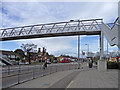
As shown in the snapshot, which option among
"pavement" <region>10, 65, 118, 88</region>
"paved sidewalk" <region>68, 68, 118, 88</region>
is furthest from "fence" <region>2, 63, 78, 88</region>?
"paved sidewalk" <region>68, 68, 118, 88</region>

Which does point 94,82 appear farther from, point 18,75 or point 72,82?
point 18,75

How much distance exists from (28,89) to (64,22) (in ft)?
82.0

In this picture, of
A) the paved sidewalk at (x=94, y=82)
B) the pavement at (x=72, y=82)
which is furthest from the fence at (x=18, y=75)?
the paved sidewalk at (x=94, y=82)

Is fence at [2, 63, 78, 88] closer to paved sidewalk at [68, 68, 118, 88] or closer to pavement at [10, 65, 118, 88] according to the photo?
pavement at [10, 65, 118, 88]

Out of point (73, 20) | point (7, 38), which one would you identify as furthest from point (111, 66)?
point (7, 38)

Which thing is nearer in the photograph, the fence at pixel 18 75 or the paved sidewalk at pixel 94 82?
the paved sidewalk at pixel 94 82

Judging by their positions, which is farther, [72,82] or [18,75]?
[72,82]

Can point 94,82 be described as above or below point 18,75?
below

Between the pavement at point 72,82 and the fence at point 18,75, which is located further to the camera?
the fence at point 18,75

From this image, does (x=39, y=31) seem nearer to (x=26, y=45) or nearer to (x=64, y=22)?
(x=64, y=22)

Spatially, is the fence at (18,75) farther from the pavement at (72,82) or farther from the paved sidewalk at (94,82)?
the paved sidewalk at (94,82)

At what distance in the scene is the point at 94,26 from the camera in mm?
32094

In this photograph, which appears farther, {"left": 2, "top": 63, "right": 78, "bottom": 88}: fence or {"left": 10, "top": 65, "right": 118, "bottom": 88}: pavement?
{"left": 2, "top": 63, "right": 78, "bottom": 88}: fence

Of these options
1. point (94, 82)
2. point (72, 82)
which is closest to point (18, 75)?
point (72, 82)
